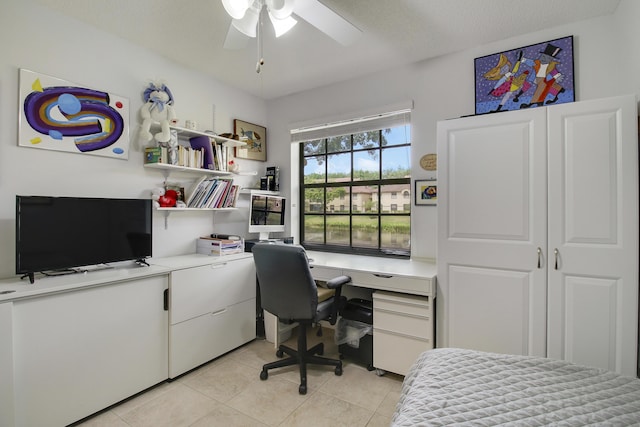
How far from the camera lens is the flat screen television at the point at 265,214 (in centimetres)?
291

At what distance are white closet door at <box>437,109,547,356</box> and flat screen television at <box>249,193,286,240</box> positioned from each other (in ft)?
5.40

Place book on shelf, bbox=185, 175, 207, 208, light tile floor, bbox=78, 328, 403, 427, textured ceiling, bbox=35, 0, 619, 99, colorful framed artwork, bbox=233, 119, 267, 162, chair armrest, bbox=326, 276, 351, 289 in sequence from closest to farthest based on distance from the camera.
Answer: light tile floor, bbox=78, 328, 403, 427, textured ceiling, bbox=35, 0, 619, 99, chair armrest, bbox=326, 276, 351, 289, book on shelf, bbox=185, 175, 207, 208, colorful framed artwork, bbox=233, 119, 267, 162

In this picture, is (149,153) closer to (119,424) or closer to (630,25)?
(119,424)

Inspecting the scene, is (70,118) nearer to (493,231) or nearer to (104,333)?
(104,333)

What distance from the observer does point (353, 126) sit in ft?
9.87

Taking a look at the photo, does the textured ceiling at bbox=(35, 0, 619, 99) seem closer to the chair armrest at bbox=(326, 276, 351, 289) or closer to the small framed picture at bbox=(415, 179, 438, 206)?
the small framed picture at bbox=(415, 179, 438, 206)

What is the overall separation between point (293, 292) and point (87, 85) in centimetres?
206

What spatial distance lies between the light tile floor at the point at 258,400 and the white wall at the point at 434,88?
1230 millimetres

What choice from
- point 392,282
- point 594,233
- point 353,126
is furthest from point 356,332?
point 353,126

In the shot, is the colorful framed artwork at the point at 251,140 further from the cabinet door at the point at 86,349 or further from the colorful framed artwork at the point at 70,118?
the cabinet door at the point at 86,349

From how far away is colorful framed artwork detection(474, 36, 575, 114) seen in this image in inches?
82.9

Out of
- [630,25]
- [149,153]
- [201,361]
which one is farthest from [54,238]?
[630,25]

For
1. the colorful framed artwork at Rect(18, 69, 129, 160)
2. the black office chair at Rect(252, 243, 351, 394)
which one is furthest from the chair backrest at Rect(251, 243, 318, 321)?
the colorful framed artwork at Rect(18, 69, 129, 160)

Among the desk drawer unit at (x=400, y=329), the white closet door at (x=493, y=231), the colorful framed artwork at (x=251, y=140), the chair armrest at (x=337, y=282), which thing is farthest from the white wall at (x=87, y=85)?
the white closet door at (x=493, y=231)
